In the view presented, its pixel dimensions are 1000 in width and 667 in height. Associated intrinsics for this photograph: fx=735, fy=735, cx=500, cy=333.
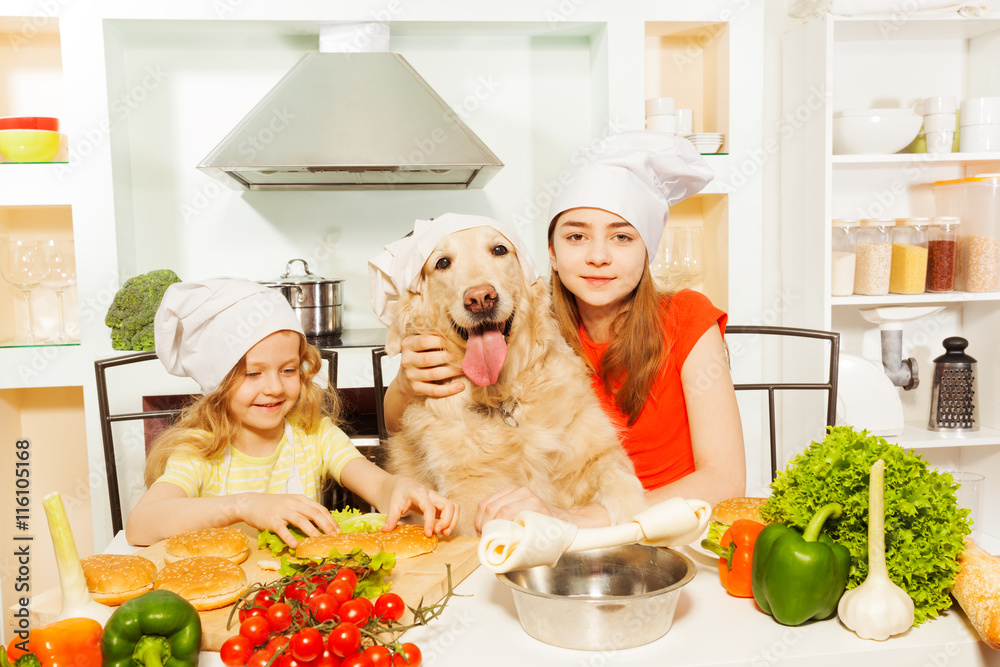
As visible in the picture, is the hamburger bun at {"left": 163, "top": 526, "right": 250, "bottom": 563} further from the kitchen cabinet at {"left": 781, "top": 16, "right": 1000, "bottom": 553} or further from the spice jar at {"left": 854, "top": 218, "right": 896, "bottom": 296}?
the spice jar at {"left": 854, "top": 218, "right": 896, "bottom": 296}

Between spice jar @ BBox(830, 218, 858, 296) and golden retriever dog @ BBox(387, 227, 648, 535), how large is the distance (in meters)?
1.59

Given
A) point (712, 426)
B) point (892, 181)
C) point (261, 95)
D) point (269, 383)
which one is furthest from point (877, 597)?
point (261, 95)

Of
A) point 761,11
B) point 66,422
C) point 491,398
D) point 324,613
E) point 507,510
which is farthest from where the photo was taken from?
point 66,422

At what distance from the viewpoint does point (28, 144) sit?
105 inches

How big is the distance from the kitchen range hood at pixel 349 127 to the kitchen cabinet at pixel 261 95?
217 millimetres

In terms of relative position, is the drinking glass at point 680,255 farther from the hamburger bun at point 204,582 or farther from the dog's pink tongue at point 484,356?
the hamburger bun at point 204,582

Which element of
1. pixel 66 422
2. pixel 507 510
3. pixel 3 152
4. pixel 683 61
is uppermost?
pixel 683 61

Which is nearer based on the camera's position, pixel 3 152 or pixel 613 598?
pixel 613 598

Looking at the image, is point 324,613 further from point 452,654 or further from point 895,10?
point 895,10

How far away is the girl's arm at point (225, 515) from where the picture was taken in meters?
1.15

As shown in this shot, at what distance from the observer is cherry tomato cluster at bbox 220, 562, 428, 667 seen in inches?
28.7

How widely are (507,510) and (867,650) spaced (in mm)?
557

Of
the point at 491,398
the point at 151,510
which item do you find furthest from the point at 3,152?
the point at 491,398

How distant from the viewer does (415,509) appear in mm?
1243
